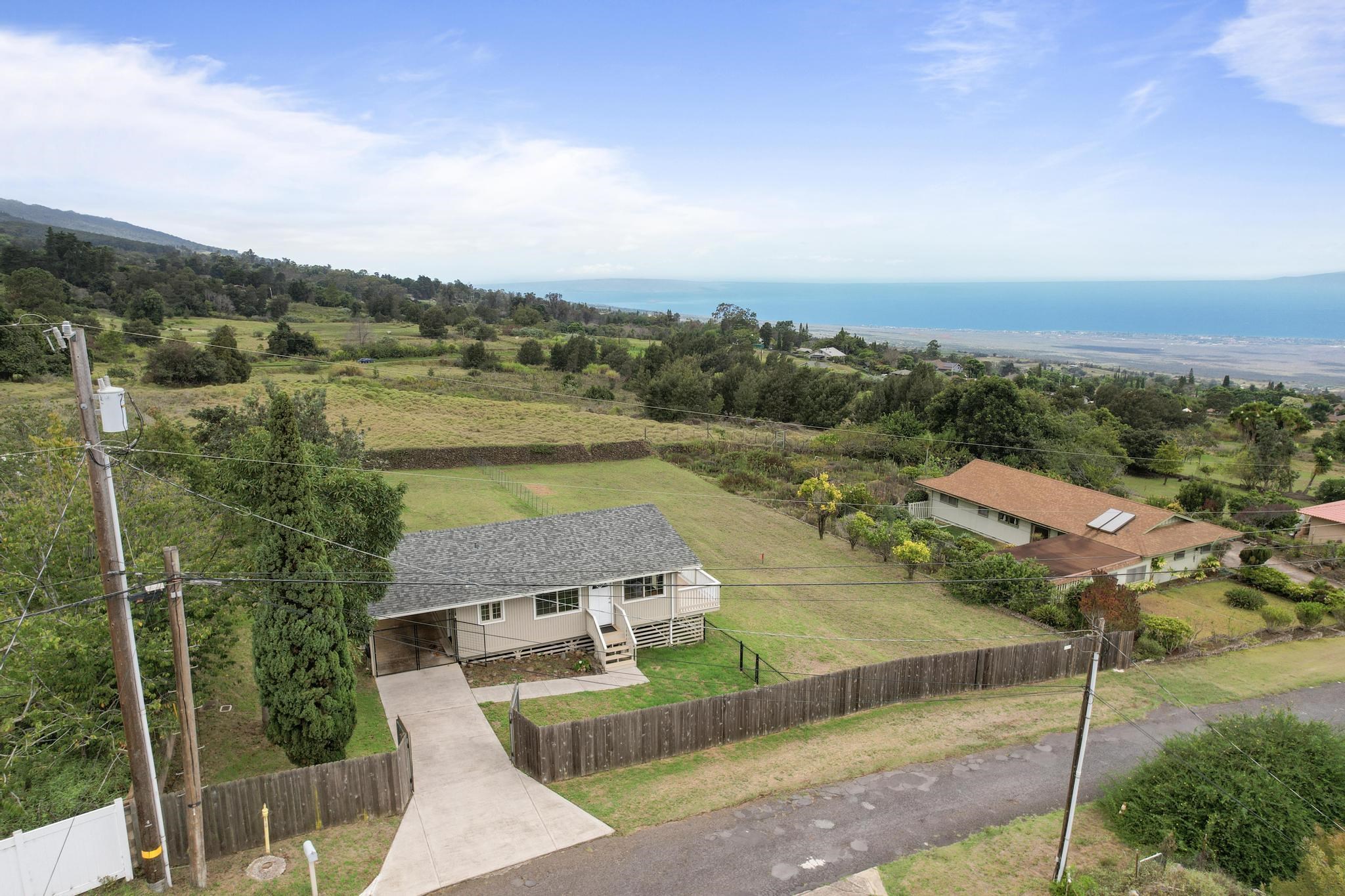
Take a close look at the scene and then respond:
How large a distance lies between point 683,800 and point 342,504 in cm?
1054

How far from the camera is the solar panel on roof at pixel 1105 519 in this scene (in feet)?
102

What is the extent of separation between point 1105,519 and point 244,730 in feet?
105

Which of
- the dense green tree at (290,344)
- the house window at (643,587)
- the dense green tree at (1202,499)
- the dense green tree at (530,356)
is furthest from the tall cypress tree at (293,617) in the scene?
the dense green tree at (530,356)

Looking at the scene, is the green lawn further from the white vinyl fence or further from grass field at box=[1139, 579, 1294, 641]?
grass field at box=[1139, 579, 1294, 641]

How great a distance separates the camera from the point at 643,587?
22.0 m

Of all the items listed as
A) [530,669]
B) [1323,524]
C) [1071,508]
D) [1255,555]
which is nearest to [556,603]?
[530,669]

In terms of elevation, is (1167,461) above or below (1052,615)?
above

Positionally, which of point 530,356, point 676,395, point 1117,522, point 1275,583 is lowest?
point 1275,583

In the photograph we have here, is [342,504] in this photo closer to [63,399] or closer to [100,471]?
[100,471]

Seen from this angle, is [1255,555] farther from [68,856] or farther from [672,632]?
[68,856]

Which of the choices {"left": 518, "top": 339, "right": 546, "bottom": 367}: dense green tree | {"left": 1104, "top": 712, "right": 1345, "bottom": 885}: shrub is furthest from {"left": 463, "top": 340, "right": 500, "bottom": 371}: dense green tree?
{"left": 1104, "top": 712, "right": 1345, "bottom": 885}: shrub

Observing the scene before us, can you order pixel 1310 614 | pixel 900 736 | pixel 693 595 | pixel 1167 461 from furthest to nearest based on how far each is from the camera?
pixel 1167 461, pixel 1310 614, pixel 693 595, pixel 900 736

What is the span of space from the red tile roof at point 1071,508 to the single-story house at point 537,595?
1811cm

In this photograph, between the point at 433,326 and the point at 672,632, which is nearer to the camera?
the point at 672,632
